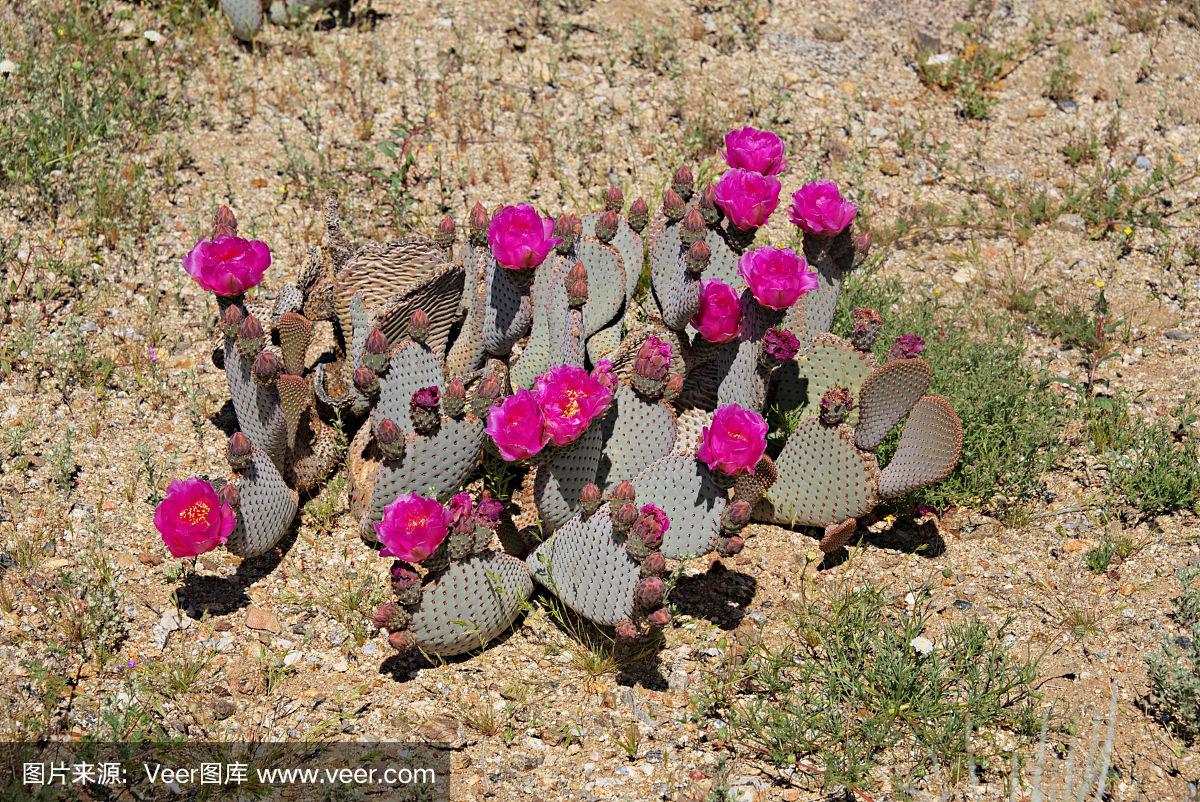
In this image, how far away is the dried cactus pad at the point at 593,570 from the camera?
152 inches

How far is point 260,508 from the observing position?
4328 millimetres

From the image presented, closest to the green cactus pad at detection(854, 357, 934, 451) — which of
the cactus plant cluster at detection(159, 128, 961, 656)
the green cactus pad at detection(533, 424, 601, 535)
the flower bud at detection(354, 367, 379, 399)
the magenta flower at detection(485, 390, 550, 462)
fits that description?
the cactus plant cluster at detection(159, 128, 961, 656)

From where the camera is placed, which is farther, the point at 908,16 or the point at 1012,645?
the point at 908,16

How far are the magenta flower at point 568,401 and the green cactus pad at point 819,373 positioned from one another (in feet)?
4.23

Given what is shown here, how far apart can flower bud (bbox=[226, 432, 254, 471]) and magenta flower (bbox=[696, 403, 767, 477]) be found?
166 centimetres

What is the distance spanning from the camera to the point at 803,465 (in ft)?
15.1

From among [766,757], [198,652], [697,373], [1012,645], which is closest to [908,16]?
Answer: [697,373]

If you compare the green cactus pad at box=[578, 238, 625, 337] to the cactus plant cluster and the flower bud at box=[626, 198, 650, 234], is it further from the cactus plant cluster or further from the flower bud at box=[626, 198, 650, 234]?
the flower bud at box=[626, 198, 650, 234]

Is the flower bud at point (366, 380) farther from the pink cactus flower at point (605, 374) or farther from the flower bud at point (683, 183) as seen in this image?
the flower bud at point (683, 183)

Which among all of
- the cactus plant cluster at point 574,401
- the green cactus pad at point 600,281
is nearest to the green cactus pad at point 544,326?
the cactus plant cluster at point 574,401

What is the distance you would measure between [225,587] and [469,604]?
3.64 feet

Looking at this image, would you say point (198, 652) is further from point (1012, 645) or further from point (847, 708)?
point (1012, 645)

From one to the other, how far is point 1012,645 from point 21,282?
4697 mm

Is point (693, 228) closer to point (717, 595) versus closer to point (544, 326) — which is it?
point (544, 326)
